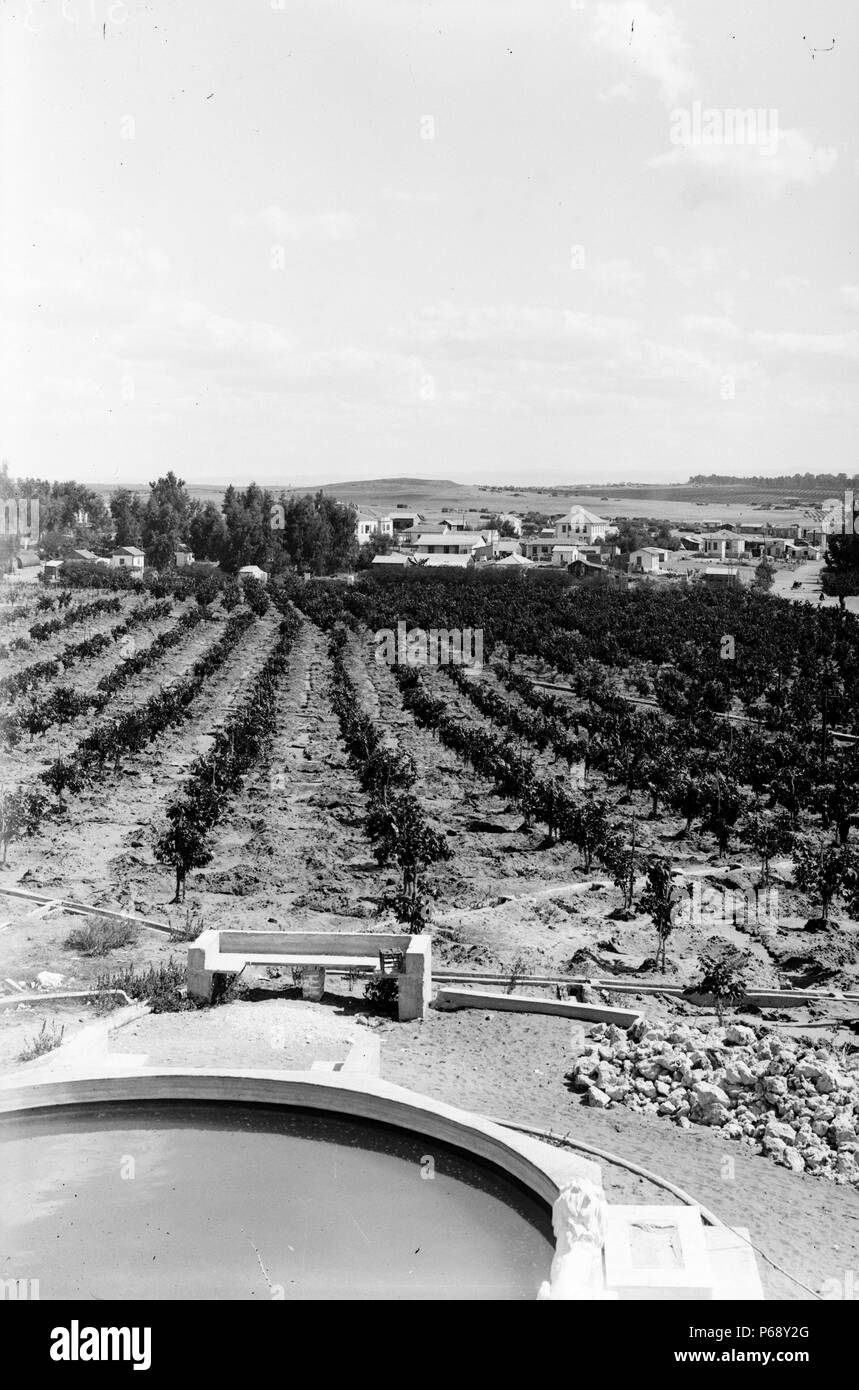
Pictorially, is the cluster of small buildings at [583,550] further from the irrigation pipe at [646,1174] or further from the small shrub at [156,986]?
the irrigation pipe at [646,1174]

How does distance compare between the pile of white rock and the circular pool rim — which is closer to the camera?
the circular pool rim

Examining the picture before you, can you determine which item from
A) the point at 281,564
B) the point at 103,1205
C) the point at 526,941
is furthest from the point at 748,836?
the point at 281,564

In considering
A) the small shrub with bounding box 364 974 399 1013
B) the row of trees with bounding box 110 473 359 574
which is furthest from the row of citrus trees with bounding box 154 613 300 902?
the row of trees with bounding box 110 473 359 574

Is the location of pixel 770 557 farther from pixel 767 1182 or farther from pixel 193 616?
pixel 767 1182

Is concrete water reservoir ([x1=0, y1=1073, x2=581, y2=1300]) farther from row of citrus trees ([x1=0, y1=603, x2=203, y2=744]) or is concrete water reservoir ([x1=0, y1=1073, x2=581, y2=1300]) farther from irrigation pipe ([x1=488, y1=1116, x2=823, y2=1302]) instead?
row of citrus trees ([x1=0, y1=603, x2=203, y2=744])

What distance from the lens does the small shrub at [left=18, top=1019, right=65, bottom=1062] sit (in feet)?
37.6

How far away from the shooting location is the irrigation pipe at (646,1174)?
8668mm

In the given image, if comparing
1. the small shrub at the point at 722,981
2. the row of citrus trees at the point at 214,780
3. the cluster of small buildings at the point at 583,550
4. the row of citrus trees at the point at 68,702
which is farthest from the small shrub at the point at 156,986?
the cluster of small buildings at the point at 583,550

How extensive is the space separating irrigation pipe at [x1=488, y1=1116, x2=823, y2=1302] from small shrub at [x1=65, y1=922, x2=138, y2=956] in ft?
19.8

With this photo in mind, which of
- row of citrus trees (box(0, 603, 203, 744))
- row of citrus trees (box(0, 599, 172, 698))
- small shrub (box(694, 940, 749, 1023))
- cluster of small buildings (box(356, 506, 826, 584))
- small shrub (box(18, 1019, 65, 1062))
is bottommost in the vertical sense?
small shrub (box(694, 940, 749, 1023))

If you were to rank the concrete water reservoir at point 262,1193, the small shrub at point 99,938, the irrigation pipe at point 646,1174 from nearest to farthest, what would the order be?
the concrete water reservoir at point 262,1193
the irrigation pipe at point 646,1174
the small shrub at point 99,938

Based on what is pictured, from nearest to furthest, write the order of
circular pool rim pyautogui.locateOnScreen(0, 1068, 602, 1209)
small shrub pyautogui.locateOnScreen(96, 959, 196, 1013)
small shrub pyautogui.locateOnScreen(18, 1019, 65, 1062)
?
circular pool rim pyautogui.locateOnScreen(0, 1068, 602, 1209) → small shrub pyautogui.locateOnScreen(18, 1019, 65, 1062) → small shrub pyautogui.locateOnScreen(96, 959, 196, 1013)

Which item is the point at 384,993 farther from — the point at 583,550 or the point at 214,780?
the point at 583,550

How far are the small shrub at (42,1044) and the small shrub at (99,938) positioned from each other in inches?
108
